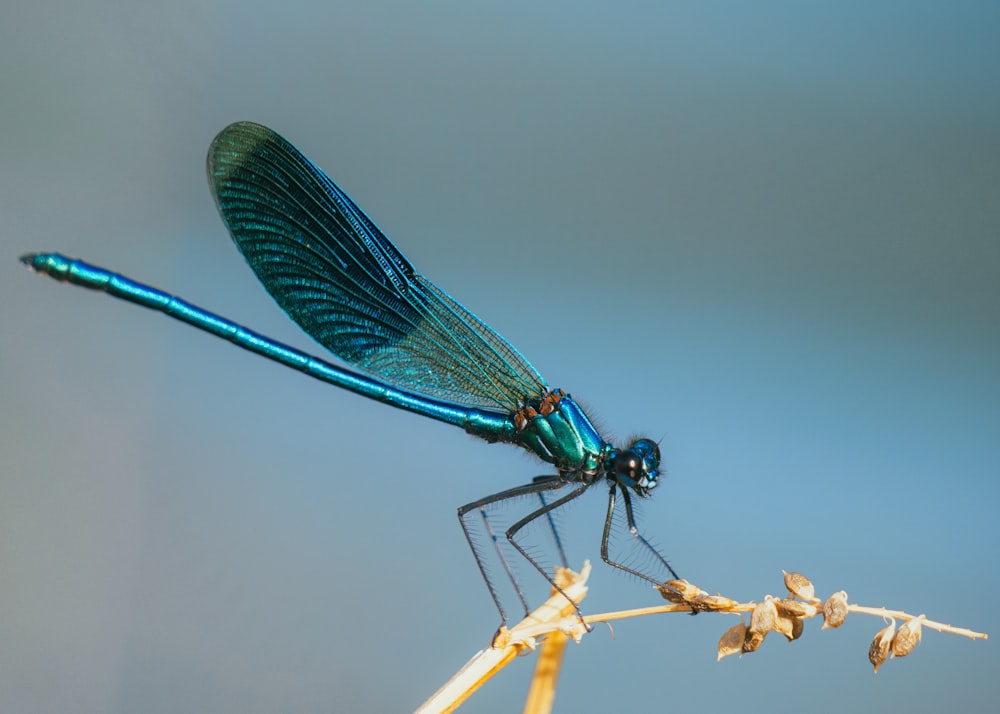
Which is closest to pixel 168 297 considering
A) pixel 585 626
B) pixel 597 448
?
pixel 597 448

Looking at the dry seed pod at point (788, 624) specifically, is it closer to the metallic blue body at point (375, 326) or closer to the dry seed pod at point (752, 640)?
the dry seed pod at point (752, 640)

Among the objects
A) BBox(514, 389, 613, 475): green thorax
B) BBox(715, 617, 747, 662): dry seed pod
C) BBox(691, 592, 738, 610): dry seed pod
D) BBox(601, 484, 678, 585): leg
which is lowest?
BBox(715, 617, 747, 662): dry seed pod

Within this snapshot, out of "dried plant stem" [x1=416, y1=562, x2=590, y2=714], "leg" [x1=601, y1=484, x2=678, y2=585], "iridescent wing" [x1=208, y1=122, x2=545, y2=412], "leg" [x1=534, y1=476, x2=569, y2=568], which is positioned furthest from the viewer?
"leg" [x1=534, y1=476, x2=569, y2=568]

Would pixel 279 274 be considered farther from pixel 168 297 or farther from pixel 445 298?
pixel 445 298

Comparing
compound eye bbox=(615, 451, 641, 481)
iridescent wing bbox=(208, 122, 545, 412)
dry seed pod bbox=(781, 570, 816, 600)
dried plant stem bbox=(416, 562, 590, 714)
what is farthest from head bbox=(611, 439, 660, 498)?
dry seed pod bbox=(781, 570, 816, 600)

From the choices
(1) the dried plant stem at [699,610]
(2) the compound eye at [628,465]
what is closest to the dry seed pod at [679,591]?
(1) the dried plant stem at [699,610]

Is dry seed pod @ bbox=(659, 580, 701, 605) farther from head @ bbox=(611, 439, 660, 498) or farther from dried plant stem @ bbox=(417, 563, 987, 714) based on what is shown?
head @ bbox=(611, 439, 660, 498)

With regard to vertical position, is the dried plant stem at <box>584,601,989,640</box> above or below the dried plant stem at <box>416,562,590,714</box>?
above

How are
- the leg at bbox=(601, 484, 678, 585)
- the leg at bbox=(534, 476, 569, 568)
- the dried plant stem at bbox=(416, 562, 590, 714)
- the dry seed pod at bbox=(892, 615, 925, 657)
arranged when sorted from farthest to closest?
the leg at bbox=(534, 476, 569, 568), the leg at bbox=(601, 484, 678, 585), the dried plant stem at bbox=(416, 562, 590, 714), the dry seed pod at bbox=(892, 615, 925, 657)
